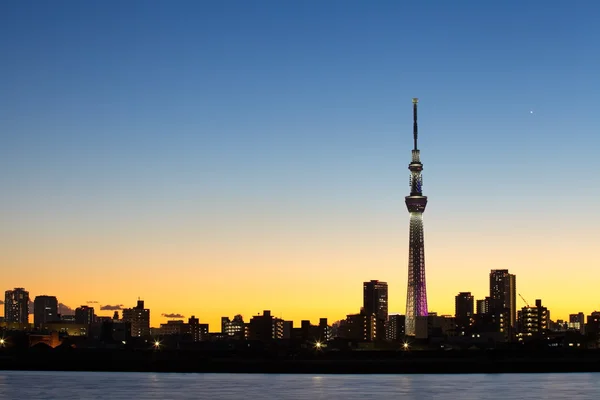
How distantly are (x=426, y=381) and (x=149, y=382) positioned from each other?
4733 centimetres

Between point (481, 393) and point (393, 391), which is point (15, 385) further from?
point (481, 393)

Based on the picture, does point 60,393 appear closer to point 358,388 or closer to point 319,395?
point 319,395

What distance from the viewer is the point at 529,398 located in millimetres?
140125

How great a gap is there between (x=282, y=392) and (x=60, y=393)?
29.8 m

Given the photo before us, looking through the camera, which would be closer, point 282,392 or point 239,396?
point 239,396

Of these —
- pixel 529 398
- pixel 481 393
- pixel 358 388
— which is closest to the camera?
pixel 529 398

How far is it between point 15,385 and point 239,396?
4126 cm

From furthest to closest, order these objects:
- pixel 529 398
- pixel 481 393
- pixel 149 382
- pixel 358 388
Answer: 1. pixel 149 382
2. pixel 358 388
3. pixel 481 393
4. pixel 529 398

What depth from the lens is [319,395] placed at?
5743 inches

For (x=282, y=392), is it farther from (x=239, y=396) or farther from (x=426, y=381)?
(x=426, y=381)

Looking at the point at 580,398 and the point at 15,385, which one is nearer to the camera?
the point at 580,398

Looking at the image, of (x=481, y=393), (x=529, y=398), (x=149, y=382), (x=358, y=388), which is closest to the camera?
(x=529, y=398)

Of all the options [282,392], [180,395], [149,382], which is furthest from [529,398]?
[149,382]

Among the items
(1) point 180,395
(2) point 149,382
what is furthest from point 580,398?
(2) point 149,382
